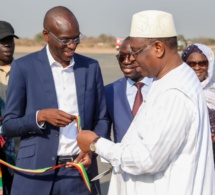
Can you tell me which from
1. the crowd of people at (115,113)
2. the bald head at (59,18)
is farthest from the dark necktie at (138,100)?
the bald head at (59,18)

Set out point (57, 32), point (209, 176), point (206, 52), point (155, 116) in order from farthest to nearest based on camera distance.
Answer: point (206, 52) → point (57, 32) → point (209, 176) → point (155, 116)

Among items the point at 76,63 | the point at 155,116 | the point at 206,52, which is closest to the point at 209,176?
the point at 155,116

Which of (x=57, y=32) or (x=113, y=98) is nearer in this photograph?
(x=57, y=32)

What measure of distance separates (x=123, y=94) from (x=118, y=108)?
0.48ft

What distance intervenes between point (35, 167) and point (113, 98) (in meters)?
0.99

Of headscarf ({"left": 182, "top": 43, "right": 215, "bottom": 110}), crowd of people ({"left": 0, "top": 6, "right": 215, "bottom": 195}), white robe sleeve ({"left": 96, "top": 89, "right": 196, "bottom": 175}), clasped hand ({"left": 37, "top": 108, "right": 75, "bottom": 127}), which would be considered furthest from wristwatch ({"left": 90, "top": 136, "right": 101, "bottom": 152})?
headscarf ({"left": 182, "top": 43, "right": 215, "bottom": 110})

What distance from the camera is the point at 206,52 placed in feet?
17.0

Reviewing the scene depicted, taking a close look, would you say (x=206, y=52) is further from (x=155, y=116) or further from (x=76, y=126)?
(x=155, y=116)

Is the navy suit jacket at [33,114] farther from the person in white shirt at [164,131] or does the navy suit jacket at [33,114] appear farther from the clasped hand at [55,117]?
the person in white shirt at [164,131]

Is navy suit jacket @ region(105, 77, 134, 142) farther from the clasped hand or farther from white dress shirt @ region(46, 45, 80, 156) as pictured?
the clasped hand

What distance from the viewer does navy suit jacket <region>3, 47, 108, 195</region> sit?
13.5 feet

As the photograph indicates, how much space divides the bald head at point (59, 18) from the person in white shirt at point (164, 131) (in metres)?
0.98

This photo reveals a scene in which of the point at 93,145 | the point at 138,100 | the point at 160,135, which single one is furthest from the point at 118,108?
the point at 160,135

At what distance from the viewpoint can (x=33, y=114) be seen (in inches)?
161
